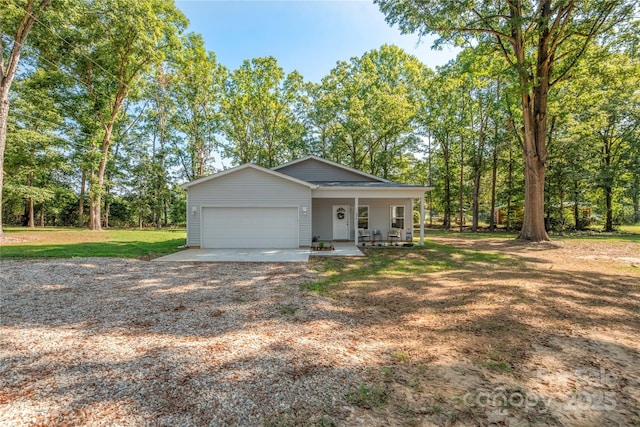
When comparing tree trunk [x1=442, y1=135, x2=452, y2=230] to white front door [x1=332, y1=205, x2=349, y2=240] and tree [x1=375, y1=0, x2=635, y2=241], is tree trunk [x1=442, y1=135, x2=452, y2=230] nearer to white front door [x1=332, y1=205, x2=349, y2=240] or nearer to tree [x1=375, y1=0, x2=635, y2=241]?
tree [x1=375, y1=0, x2=635, y2=241]

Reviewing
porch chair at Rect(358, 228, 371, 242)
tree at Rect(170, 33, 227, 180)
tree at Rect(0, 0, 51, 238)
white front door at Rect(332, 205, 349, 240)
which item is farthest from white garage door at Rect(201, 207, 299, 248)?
tree at Rect(170, 33, 227, 180)

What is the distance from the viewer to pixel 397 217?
15.2 metres

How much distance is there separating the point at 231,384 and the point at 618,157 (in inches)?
1175

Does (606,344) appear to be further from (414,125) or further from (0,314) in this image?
(414,125)

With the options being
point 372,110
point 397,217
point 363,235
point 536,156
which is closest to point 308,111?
point 372,110

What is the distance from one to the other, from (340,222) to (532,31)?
12210mm

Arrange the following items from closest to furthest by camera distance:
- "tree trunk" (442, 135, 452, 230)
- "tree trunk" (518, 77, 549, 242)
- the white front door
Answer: "tree trunk" (518, 77, 549, 242) → the white front door → "tree trunk" (442, 135, 452, 230)

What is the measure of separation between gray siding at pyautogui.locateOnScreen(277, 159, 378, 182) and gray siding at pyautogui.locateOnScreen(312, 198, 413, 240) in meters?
1.48

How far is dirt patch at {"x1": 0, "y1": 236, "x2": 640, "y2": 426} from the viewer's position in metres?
2.25

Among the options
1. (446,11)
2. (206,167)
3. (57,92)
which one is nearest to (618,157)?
(446,11)

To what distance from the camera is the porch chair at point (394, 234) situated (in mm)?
14375

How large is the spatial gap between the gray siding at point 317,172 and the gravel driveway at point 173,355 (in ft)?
33.2

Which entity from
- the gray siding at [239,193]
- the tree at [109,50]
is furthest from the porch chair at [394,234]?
the tree at [109,50]

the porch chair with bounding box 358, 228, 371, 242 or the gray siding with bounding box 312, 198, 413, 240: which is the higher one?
the gray siding with bounding box 312, 198, 413, 240
